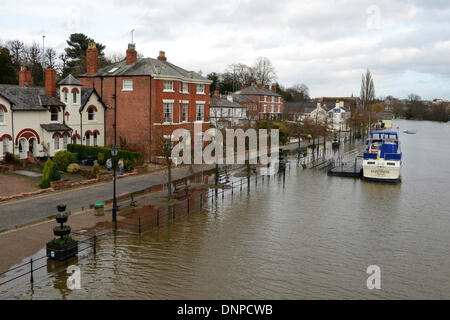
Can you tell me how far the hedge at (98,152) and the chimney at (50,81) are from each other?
5.39 metres

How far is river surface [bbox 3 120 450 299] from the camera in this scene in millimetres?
13664

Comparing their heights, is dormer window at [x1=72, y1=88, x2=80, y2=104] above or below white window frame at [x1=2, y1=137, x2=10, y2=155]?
above

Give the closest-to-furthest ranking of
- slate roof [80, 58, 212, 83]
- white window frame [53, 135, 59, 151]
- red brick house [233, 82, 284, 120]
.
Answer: white window frame [53, 135, 59, 151] < slate roof [80, 58, 212, 83] < red brick house [233, 82, 284, 120]

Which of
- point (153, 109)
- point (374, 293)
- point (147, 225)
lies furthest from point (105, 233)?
point (153, 109)

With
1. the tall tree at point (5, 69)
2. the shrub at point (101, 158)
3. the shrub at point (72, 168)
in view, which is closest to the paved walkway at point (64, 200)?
the shrub at point (72, 168)

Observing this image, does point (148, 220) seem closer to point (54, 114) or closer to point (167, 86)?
point (167, 86)

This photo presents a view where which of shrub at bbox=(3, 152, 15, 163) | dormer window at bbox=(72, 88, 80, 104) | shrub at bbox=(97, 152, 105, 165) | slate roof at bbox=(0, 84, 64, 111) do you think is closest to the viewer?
shrub at bbox=(3, 152, 15, 163)

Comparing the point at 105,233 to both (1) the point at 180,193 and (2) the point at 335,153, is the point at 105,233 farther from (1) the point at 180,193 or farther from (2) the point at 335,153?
(2) the point at 335,153

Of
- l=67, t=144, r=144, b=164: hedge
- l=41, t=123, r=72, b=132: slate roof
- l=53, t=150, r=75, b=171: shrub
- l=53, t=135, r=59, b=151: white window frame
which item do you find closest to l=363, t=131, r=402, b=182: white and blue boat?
l=67, t=144, r=144, b=164: hedge

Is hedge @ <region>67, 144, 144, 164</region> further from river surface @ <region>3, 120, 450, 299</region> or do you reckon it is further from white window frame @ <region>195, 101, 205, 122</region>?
river surface @ <region>3, 120, 450, 299</region>

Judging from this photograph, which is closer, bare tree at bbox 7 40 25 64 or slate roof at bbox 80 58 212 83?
slate roof at bbox 80 58 212 83

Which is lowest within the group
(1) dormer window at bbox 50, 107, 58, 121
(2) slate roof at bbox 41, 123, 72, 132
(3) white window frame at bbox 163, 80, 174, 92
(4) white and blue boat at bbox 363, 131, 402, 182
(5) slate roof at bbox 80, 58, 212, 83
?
(4) white and blue boat at bbox 363, 131, 402, 182

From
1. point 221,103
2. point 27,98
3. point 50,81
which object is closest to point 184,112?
point 50,81
